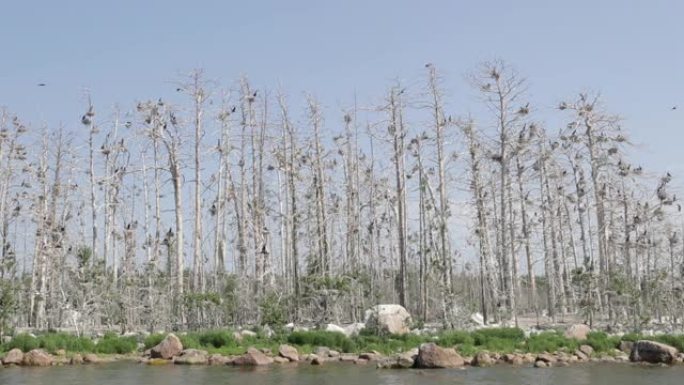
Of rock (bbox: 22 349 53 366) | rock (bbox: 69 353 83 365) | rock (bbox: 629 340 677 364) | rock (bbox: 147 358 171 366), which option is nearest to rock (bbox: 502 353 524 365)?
rock (bbox: 629 340 677 364)

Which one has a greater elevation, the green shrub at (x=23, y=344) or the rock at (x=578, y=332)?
the green shrub at (x=23, y=344)

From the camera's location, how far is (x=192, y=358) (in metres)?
19.3

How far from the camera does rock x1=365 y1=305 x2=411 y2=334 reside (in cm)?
2248

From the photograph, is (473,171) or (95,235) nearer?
(473,171)

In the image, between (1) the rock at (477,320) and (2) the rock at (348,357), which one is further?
(1) the rock at (477,320)

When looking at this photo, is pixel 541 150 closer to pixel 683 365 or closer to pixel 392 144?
pixel 392 144

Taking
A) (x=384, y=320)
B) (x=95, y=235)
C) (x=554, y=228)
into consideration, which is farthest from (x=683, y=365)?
(x=95, y=235)

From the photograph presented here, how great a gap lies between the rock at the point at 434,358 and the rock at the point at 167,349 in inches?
266

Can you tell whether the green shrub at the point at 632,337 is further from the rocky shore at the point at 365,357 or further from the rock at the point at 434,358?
the rock at the point at 434,358

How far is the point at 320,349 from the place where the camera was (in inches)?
805

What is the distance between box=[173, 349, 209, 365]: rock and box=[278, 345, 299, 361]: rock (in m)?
2.00

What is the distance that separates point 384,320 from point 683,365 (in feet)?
27.8

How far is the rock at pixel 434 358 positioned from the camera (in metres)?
17.8

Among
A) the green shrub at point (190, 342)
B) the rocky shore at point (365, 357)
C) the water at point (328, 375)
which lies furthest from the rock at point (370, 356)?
the green shrub at point (190, 342)
